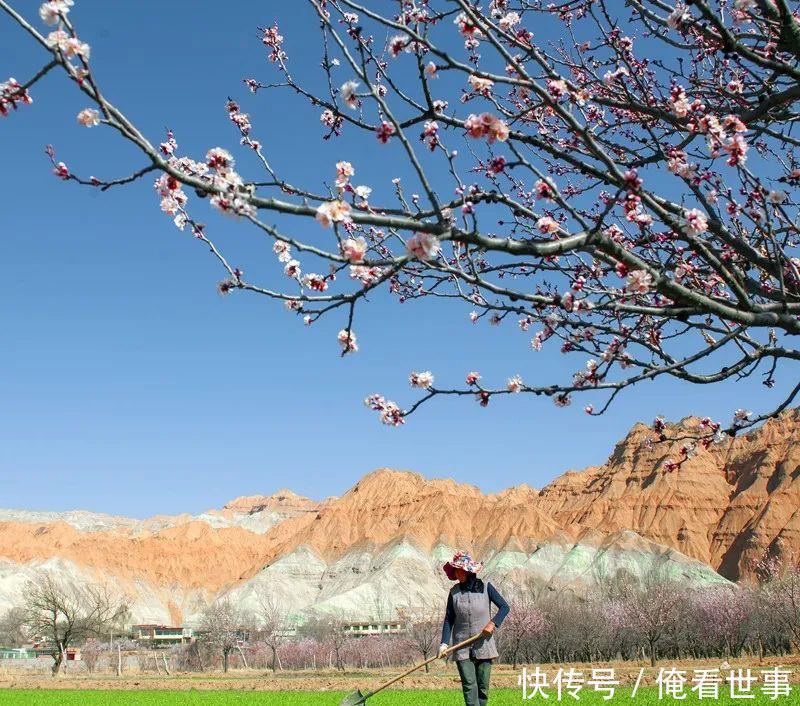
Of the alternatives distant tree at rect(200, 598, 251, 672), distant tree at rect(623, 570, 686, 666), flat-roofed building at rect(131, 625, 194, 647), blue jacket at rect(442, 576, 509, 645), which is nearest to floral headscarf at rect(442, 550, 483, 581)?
blue jacket at rect(442, 576, 509, 645)

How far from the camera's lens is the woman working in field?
28.2ft

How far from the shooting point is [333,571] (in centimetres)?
11806

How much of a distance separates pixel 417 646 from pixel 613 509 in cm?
5506

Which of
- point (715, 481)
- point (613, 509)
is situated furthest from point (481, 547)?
point (715, 481)

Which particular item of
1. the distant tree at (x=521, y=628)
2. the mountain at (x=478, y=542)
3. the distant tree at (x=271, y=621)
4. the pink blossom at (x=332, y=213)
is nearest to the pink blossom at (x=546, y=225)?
the pink blossom at (x=332, y=213)

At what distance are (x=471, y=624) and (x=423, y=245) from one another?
236 inches

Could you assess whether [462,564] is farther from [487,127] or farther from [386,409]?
[487,127]

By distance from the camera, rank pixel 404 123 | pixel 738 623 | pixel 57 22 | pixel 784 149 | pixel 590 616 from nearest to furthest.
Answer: pixel 57 22 → pixel 404 123 → pixel 784 149 → pixel 738 623 → pixel 590 616

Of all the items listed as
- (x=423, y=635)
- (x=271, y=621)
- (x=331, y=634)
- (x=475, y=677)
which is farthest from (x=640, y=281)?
(x=271, y=621)

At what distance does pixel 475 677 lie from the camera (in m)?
8.65

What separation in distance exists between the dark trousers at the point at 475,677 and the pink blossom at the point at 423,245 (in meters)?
6.03

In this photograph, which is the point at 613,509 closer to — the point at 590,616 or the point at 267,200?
the point at 590,616

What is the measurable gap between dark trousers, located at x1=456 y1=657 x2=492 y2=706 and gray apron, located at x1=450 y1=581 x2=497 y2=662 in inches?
2.8

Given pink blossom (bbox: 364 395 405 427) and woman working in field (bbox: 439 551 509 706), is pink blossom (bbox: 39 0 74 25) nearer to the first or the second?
pink blossom (bbox: 364 395 405 427)
